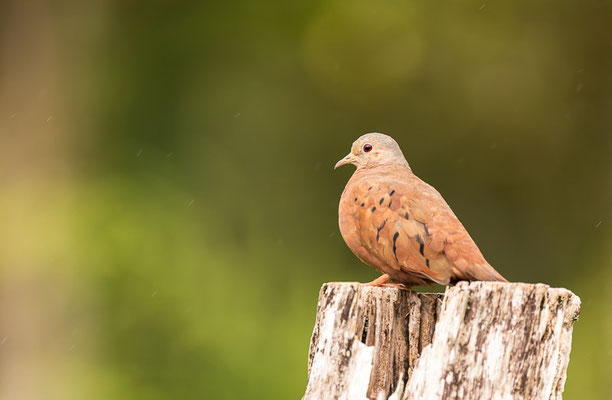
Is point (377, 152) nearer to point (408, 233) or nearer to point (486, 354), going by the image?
point (408, 233)

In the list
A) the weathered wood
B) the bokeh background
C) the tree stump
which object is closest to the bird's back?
the weathered wood

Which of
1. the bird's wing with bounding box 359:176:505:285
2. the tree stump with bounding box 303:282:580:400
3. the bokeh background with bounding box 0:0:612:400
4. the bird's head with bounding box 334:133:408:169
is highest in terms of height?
the bokeh background with bounding box 0:0:612:400

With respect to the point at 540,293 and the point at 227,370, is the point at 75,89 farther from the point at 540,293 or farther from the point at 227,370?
the point at 540,293

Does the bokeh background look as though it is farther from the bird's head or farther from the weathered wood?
the weathered wood

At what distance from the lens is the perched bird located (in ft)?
10.8

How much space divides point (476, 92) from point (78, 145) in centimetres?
454

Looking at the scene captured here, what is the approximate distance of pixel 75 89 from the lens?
8477 mm

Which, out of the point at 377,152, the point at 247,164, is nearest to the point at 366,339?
the point at 377,152

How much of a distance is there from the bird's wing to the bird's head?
674 millimetres

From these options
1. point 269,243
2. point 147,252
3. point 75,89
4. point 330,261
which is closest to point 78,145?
point 75,89

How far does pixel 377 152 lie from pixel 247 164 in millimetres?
5157

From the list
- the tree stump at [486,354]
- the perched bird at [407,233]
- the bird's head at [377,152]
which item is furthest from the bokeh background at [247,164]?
the tree stump at [486,354]

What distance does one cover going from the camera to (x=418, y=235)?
342cm

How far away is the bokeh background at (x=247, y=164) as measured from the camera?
802 cm
